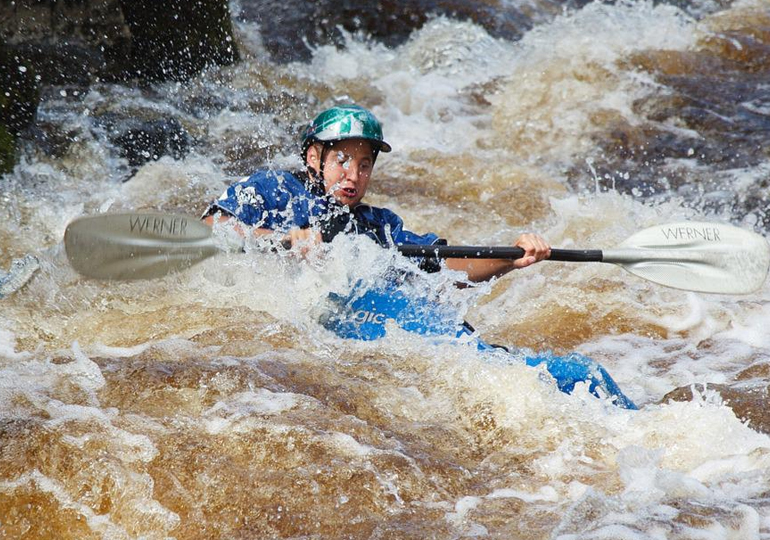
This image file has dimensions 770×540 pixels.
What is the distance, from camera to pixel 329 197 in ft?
14.4

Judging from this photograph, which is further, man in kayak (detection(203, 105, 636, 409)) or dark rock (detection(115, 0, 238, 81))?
dark rock (detection(115, 0, 238, 81))

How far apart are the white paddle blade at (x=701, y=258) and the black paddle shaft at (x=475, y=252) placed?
0.38 m

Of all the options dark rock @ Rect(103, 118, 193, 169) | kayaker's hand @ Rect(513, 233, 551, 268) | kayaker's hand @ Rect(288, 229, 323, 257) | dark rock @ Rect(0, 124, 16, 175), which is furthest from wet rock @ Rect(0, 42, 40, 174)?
kayaker's hand @ Rect(513, 233, 551, 268)

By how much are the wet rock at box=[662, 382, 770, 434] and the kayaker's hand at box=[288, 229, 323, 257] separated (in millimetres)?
1499

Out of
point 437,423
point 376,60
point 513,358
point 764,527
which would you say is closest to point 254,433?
point 437,423

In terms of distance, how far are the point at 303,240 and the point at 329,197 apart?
16.9 inches

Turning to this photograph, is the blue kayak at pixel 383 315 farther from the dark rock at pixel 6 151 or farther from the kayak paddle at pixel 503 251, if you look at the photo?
the dark rock at pixel 6 151

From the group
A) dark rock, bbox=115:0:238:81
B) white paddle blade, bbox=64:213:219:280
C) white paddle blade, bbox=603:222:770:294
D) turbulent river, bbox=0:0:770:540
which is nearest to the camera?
turbulent river, bbox=0:0:770:540

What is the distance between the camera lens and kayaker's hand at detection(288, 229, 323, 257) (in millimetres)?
4004

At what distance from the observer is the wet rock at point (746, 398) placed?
3695 millimetres

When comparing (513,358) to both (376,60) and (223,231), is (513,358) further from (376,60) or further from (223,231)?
(376,60)

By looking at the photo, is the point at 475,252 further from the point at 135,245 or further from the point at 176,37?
the point at 176,37

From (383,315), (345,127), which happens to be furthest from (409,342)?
(345,127)

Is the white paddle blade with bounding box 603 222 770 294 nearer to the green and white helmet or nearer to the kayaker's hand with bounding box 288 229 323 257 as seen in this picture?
the green and white helmet
